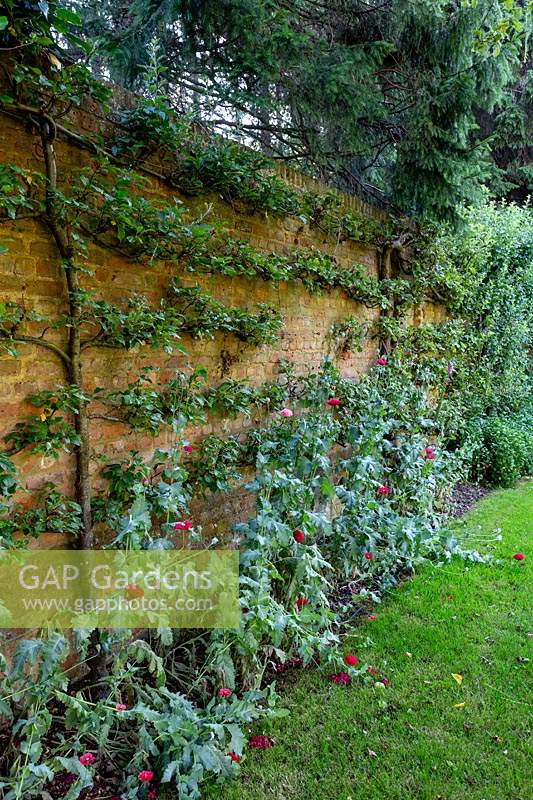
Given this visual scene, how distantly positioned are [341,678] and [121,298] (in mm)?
2115

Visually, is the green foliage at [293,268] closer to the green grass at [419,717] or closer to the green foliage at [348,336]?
the green foliage at [348,336]

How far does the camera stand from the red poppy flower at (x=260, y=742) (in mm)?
1984

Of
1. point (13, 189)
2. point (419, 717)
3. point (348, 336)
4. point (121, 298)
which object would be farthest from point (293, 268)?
point (419, 717)

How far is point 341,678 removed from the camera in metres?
2.37

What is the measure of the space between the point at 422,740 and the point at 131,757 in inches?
45.5

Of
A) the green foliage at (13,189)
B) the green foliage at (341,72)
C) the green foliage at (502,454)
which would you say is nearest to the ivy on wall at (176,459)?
the green foliage at (13,189)

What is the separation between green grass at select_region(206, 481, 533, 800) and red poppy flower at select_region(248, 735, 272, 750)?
0.08ft

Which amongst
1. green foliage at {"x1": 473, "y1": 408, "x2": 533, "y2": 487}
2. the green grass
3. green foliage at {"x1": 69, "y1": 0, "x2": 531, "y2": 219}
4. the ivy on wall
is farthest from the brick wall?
green foliage at {"x1": 473, "y1": 408, "x2": 533, "y2": 487}

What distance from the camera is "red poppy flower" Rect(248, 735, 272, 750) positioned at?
1.98 metres

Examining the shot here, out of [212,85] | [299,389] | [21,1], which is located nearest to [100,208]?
[21,1]

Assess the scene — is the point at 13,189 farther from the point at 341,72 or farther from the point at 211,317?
the point at 341,72

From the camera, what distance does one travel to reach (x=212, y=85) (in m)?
4.04

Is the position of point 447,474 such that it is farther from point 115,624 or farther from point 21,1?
point 21,1

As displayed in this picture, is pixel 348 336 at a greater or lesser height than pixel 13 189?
lesser
